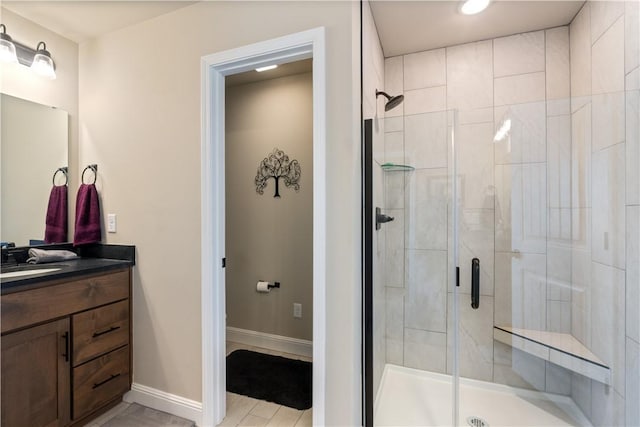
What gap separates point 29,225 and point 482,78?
324 centimetres

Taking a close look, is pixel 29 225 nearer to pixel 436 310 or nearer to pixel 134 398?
pixel 134 398

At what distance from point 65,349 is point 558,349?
2.75 m

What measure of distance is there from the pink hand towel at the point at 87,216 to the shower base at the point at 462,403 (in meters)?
2.13

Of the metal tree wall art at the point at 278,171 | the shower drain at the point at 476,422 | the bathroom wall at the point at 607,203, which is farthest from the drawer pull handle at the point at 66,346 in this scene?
the bathroom wall at the point at 607,203

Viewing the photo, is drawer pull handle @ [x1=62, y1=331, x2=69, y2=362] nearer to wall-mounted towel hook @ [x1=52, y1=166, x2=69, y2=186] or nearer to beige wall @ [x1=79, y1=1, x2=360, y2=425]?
beige wall @ [x1=79, y1=1, x2=360, y2=425]

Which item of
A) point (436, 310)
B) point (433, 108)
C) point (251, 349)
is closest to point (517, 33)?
point (433, 108)

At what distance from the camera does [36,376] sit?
1391 millimetres

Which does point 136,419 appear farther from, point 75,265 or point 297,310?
point 297,310

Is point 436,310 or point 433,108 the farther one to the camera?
point 433,108

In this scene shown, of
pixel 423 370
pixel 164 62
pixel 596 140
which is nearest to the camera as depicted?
pixel 596 140

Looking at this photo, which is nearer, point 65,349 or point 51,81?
point 65,349

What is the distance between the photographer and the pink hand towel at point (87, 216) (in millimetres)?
1910

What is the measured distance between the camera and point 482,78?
2016 mm

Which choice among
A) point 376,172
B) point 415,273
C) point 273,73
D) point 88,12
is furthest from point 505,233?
point 88,12
